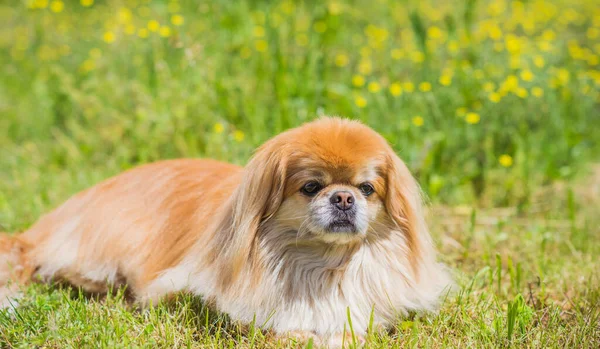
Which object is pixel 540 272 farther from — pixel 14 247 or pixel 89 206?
pixel 14 247

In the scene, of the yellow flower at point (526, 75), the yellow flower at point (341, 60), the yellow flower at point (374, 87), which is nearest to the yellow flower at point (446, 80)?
the yellow flower at point (374, 87)

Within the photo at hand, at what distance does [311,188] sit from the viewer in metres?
2.54

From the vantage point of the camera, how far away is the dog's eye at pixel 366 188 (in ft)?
8.48

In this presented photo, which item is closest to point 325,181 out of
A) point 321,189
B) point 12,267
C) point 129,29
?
point 321,189

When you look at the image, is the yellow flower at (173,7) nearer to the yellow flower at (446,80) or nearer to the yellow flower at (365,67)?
the yellow flower at (365,67)

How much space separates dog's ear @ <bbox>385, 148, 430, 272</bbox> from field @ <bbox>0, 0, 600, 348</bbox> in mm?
570

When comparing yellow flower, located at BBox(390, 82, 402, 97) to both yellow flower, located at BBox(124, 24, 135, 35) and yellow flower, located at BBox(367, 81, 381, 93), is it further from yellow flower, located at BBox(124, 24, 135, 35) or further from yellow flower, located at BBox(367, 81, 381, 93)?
yellow flower, located at BBox(124, 24, 135, 35)

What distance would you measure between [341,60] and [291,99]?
76 cm

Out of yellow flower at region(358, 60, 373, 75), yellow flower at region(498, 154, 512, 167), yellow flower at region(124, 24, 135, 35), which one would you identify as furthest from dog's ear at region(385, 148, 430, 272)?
yellow flower at region(124, 24, 135, 35)

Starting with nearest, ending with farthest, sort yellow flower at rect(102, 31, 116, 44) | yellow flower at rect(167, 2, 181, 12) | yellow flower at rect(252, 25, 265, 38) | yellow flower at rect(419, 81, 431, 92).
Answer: yellow flower at rect(419, 81, 431, 92)
yellow flower at rect(102, 31, 116, 44)
yellow flower at rect(252, 25, 265, 38)
yellow flower at rect(167, 2, 181, 12)

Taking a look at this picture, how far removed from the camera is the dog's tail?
296 centimetres

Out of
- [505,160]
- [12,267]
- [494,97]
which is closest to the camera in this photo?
[12,267]

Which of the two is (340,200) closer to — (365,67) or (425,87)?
(425,87)

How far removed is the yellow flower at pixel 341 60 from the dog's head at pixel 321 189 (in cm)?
265
